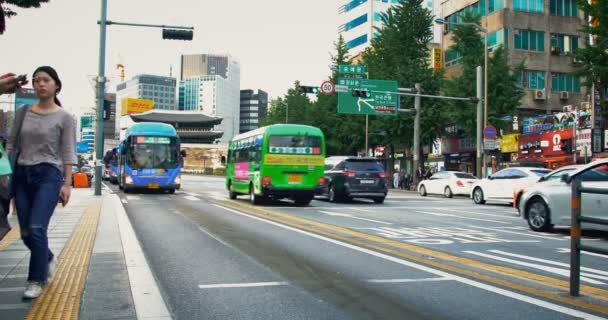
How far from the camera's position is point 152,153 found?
27.5 meters

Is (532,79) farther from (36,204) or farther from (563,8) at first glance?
(36,204)

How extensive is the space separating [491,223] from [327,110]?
124 feet

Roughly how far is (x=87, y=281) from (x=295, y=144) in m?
13.4

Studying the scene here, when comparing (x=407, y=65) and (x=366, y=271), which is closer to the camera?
(x=366, y=271)

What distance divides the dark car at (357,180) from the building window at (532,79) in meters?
24.9

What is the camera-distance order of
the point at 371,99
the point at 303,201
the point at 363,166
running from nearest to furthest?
the point at 303,201 < the point at 363,166 < the point at 371,99

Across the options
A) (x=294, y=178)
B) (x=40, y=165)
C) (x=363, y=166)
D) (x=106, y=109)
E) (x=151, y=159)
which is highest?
(x=106, y=109)

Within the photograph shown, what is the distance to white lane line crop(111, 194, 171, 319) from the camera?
4.68m

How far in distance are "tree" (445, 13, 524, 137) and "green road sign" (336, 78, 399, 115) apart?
3.94 meters

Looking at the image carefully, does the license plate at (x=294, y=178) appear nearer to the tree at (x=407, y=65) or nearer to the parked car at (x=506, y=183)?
the parked car at (x=506, y=183)

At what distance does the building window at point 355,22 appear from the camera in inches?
3482

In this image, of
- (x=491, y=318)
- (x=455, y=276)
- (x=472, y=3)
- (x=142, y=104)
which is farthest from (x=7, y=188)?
(x=142, y=104)

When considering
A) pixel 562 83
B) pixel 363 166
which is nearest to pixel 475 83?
pixel 562 83

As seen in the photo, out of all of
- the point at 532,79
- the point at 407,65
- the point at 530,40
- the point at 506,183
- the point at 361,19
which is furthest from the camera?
the point at 361,19
